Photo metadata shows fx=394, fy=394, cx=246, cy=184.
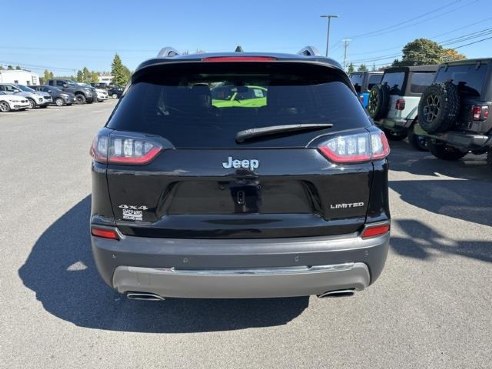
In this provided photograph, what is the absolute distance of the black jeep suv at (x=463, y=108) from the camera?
6.75m

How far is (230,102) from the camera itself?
239 centimetres

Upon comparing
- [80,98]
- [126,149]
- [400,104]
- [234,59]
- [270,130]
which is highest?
[234,59]

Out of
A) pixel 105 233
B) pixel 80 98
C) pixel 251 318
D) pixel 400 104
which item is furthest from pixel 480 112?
pixel 80 98

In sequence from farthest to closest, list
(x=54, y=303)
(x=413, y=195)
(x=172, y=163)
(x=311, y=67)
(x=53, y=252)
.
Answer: (x=413, y=195) < (x=53, y=252) < (x=54, y=303) < (x=311, y=67) < (x=172, y=163)

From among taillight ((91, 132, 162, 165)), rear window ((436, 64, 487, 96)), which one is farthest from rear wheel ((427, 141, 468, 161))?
taillight ((91, 132, 162, 165))

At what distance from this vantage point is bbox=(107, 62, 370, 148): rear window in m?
2.20

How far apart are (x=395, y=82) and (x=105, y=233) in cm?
988

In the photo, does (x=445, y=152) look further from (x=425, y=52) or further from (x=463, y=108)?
(x=425, y=52)

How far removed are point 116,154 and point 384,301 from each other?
2293 mm

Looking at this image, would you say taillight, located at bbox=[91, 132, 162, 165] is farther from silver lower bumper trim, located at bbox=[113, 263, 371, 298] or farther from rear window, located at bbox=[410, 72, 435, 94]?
rear window, located at bbox=[410, 72, 435, 94]

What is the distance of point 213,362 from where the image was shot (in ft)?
8.00

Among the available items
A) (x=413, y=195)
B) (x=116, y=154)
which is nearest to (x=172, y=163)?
(x=116, y=154)

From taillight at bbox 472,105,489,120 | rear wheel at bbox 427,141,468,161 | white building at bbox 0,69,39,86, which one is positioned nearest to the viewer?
taillight at bbox 472,105,489,120

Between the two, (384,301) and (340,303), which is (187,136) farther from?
(384,301)
